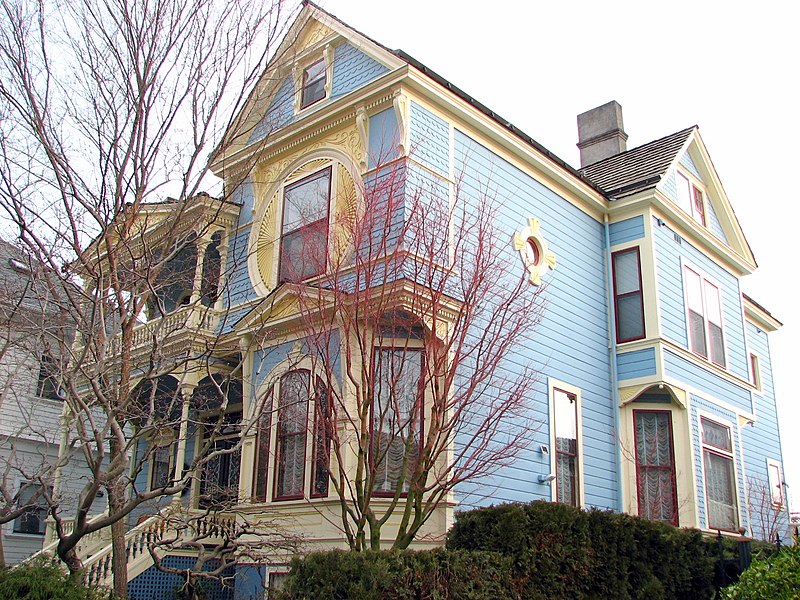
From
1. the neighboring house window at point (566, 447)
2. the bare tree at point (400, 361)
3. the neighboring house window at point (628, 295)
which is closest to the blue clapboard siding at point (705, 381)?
the neighboring house window at point (628, 295)

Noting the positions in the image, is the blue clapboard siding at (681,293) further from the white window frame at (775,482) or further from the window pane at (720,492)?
the white window frame at (775,482)

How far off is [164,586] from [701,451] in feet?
30.2

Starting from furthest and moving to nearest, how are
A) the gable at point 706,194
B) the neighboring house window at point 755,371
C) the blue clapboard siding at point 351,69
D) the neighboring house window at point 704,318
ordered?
the neighboring house window at point 755,371 < the gable at point 706,194 < the neighboring house window at point 704,318 < the blue clapboard siding at point 351,69

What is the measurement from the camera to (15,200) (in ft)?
26.4

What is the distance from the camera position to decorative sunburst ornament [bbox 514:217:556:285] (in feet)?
43.1

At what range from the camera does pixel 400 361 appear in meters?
10.1

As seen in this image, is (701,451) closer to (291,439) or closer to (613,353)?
(613,353)

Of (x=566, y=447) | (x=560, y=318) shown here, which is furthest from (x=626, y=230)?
(x=566, y=447)

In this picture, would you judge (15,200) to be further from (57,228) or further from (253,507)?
(253,507)

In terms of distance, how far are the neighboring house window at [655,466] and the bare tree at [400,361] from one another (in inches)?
117

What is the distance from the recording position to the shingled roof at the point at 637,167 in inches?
605

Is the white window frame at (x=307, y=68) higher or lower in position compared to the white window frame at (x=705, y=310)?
higher

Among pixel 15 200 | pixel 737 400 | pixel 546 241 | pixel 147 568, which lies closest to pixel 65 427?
pixel 147 568

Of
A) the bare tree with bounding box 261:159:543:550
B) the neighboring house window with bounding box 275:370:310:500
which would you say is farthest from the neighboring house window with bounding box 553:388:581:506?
the neighboring house window with bounding box 275:370:310:500
